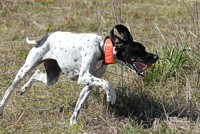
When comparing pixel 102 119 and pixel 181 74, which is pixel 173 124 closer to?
pixel 102 119

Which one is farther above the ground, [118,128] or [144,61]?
[144,61]

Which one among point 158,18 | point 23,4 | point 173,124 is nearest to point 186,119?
point 173,124

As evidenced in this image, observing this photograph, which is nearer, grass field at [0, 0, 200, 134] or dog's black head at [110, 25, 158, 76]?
dog's black head at [110, 25, 158, 76]

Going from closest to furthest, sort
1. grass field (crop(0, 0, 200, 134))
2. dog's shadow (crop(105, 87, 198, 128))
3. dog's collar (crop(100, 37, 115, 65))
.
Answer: dog's collar (crop(100, 37, 115, 65)) < grass field (crop(0, 0, 200, 134)) < dog's shadow (crop(105, 87, 198, 128))

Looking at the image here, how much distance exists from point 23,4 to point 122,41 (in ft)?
23.6

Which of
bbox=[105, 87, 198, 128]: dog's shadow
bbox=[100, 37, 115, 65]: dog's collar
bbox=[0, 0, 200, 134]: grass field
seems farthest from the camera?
bbox=[105, 87, 198, 128]: dog's shadow

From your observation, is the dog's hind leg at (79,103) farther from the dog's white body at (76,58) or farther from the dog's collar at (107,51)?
the dog's collar at (107,51)

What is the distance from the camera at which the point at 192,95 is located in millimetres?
5734

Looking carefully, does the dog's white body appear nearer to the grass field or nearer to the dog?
the dog

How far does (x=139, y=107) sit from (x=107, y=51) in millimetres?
890

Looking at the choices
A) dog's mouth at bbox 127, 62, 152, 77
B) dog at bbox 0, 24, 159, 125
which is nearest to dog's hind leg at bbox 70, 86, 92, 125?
dog at bbox 0, 24, 159, 125

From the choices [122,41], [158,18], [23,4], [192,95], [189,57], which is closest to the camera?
[122,41]

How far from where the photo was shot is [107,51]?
16.7 ft

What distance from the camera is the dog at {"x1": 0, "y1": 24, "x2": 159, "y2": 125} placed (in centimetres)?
510
